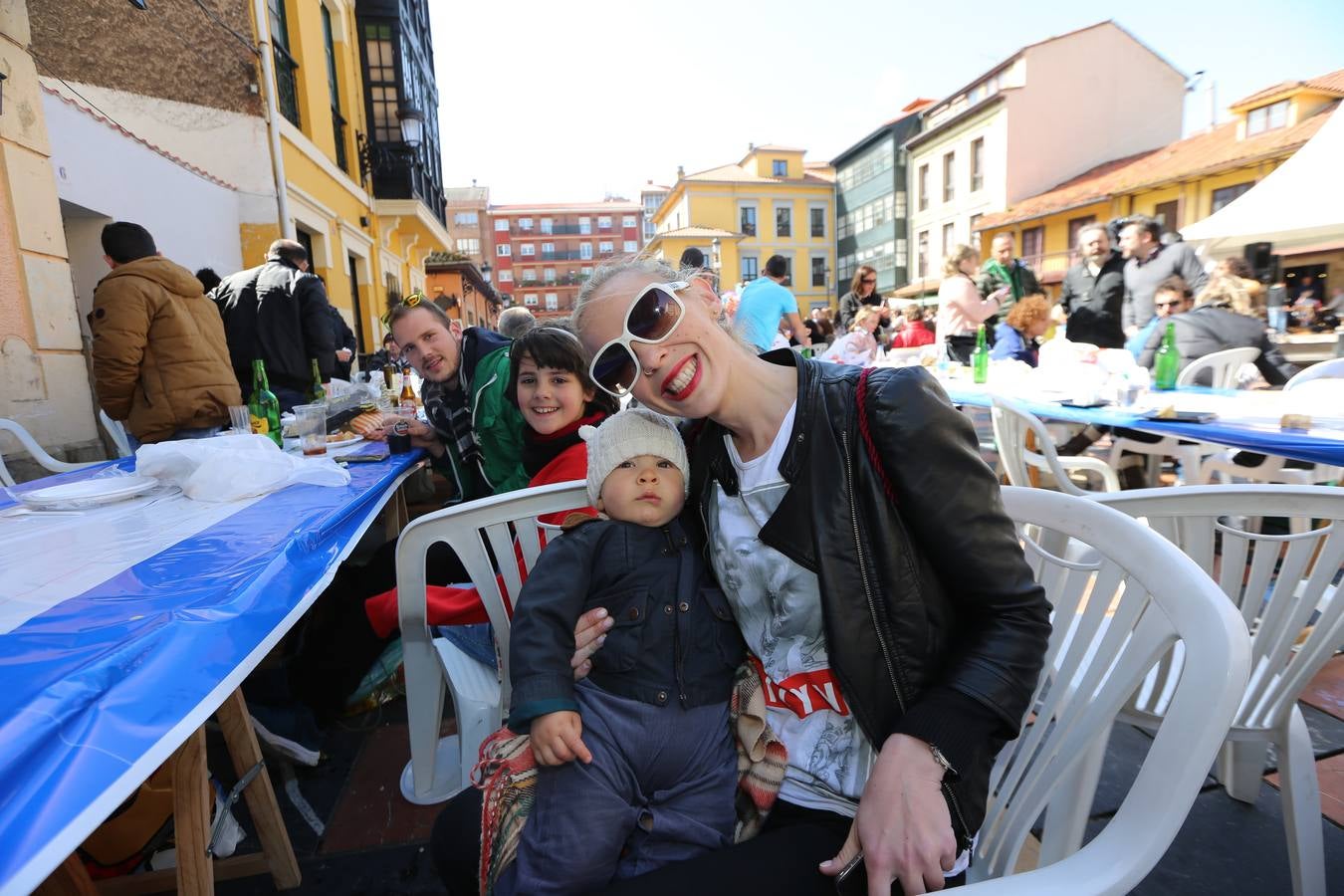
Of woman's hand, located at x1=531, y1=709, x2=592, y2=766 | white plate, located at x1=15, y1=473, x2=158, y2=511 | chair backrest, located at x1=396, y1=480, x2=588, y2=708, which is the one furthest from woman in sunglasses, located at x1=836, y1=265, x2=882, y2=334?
woman's hand, located at x1=531, y1=709, x2=592, y2=766

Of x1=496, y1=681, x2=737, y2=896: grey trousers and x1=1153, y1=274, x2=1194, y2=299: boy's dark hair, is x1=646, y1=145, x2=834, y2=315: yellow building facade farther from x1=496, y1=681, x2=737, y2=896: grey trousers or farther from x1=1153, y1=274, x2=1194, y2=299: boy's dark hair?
x1=496, y1=681, x2=737, y2=896: grey trousers

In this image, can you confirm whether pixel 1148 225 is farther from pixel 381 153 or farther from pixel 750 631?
pixel 381 153

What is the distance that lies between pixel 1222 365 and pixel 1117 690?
4.49 m

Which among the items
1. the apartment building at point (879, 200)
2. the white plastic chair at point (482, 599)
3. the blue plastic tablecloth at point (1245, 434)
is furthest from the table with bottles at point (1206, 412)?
the apartment building at point (879, 200)

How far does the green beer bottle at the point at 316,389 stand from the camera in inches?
180

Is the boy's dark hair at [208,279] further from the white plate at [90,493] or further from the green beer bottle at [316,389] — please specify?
the white plate at [90,493]

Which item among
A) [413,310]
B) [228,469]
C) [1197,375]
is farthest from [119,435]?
[1197,375]

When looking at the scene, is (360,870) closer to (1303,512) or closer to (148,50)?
(1303,512)

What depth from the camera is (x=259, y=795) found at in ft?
5.32

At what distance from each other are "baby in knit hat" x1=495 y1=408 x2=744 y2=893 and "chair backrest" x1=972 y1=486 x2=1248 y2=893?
0.51m

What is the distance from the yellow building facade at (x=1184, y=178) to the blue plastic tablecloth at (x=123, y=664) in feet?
62.7

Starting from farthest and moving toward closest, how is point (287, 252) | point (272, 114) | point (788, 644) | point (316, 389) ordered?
point (272, 114) → point (287, 252) → point (316, 389) → point (788, 644)

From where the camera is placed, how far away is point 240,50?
7.66 meters

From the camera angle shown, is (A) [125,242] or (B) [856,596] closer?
(B) [856,596]
